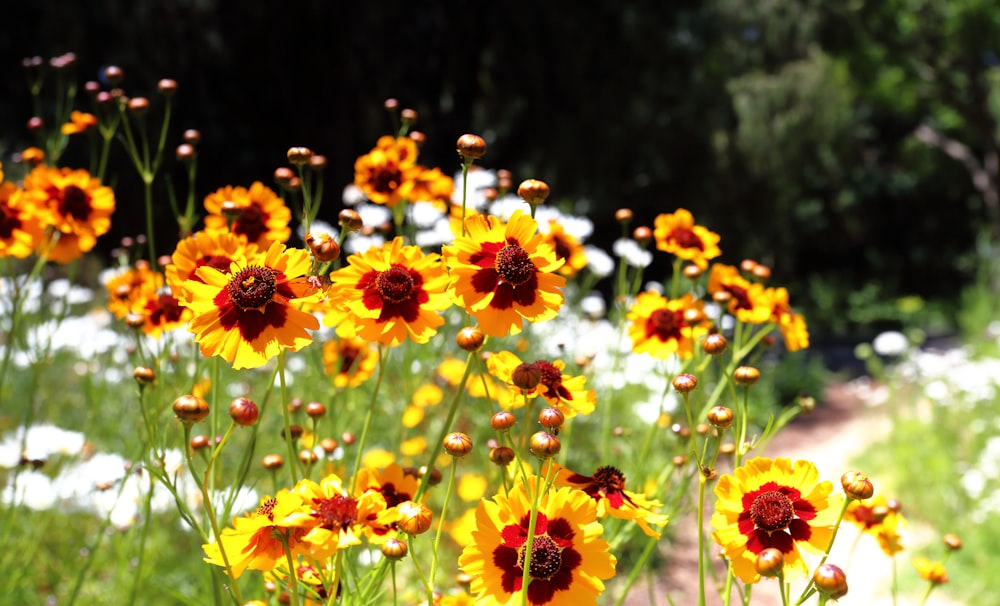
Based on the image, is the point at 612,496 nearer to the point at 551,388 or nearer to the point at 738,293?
the point at 551,388

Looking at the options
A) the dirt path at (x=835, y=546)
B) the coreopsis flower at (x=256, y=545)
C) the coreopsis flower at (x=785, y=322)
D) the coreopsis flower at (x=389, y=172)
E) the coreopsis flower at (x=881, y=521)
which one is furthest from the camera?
the dirt path at (x=835, y=546)

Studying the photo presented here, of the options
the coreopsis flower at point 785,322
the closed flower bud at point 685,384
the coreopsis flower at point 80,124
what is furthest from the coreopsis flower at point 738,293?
the coreopsis flower at point 80,124

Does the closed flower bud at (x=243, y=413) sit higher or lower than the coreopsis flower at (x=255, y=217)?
lower

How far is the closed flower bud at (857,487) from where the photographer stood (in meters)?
0.87

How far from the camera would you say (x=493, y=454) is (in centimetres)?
95

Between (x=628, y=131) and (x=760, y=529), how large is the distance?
7.86 m

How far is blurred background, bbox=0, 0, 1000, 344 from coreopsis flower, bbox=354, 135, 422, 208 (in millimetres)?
4887

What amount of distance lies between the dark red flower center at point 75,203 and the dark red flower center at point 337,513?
41.4 inches

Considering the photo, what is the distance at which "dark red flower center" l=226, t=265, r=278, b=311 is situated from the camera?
961 mm

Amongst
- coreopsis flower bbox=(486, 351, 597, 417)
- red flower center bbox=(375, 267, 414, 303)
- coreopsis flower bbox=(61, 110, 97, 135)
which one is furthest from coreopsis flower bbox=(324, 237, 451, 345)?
coreopsis flower bbox=(61, 110, 97, 135)

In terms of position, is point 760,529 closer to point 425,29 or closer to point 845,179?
point 425,29

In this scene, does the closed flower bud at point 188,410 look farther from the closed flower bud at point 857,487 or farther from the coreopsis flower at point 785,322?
the coreopsis flower at point 785,322

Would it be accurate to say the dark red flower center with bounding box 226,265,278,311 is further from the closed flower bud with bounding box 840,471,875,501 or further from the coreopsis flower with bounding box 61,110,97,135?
the coreopsis flower with bounding box 61,110,97,135

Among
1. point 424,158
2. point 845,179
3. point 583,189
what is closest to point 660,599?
point 424,158
